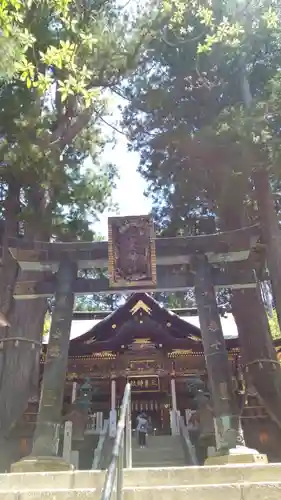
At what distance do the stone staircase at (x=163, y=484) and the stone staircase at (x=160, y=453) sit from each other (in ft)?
21.8

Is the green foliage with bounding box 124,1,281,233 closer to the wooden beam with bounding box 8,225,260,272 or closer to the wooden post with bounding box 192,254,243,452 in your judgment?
the wooden beam with bounding box 8,225,260,272

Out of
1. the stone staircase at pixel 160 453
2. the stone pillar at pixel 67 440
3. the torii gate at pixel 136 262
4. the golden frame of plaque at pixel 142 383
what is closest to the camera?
the torii gate at pixel 136 262

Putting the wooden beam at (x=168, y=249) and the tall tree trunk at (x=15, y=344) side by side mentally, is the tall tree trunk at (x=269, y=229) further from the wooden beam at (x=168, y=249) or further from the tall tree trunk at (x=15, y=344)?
the tall tree trunk at (x=15, y=344)

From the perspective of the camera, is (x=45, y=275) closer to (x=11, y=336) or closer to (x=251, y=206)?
(x=11, y=336)

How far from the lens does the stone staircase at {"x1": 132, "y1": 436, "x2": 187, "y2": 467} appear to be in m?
10.8

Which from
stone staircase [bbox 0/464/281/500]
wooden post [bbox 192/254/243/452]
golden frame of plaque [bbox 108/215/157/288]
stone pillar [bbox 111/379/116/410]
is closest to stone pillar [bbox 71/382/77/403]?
stone pillar [bbox 111/379/116/410]

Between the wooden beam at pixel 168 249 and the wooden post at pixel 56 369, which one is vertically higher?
the wooden beam at pixel 168 249

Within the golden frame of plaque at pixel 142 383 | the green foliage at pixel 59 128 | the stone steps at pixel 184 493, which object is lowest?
the stone steps at pixel 184 493

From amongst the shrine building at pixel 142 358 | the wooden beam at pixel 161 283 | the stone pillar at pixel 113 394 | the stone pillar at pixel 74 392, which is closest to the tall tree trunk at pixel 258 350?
the wooden beam at pixel 161 283

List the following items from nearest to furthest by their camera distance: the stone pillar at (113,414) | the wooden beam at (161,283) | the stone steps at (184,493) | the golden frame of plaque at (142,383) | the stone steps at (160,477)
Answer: the stone steps at (184,493)
the stone steps at (160,477)
the wooden beam at (161,283)
the stone pillar at (113,414)
the golden frame of plaque at (142,383)

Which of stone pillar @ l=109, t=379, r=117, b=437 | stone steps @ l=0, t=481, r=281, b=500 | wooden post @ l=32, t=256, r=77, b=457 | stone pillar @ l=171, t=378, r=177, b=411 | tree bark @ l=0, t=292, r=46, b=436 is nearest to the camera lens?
stone steps @ l=0, t=481, r=281, b=500

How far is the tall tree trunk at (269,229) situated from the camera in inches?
383

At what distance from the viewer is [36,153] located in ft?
33.8

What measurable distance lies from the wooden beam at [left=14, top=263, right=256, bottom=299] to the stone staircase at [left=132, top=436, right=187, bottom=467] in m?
4.21
